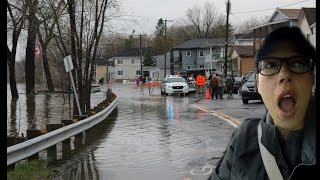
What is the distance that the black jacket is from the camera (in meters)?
1.51

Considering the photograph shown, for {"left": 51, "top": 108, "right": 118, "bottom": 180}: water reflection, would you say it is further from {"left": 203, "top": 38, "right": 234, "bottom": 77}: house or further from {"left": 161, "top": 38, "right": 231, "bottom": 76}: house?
{"left": 161, "top": 38, "right": 231, "bottom": 76}: house

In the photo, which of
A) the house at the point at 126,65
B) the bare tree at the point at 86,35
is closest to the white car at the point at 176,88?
the bare tree at the point at 86,35

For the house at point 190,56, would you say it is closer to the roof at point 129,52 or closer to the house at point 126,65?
the house at point 126,65

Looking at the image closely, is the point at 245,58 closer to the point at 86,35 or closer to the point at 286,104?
the point at 86,35

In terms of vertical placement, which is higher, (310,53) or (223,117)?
(310,53)

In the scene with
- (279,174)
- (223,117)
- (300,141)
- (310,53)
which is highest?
(310,53)

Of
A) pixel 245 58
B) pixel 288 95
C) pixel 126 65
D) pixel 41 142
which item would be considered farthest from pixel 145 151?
pixel 126 65

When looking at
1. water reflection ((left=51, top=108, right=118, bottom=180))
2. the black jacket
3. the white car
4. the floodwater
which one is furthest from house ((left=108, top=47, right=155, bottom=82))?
the black jacket

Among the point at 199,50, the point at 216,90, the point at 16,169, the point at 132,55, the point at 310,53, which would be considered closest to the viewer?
the point at 310,53

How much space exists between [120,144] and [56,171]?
3.38 metres

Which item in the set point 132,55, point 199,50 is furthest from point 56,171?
point 132,55

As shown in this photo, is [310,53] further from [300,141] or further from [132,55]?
[132,55]

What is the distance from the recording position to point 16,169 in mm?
7938

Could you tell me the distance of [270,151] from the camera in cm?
165
